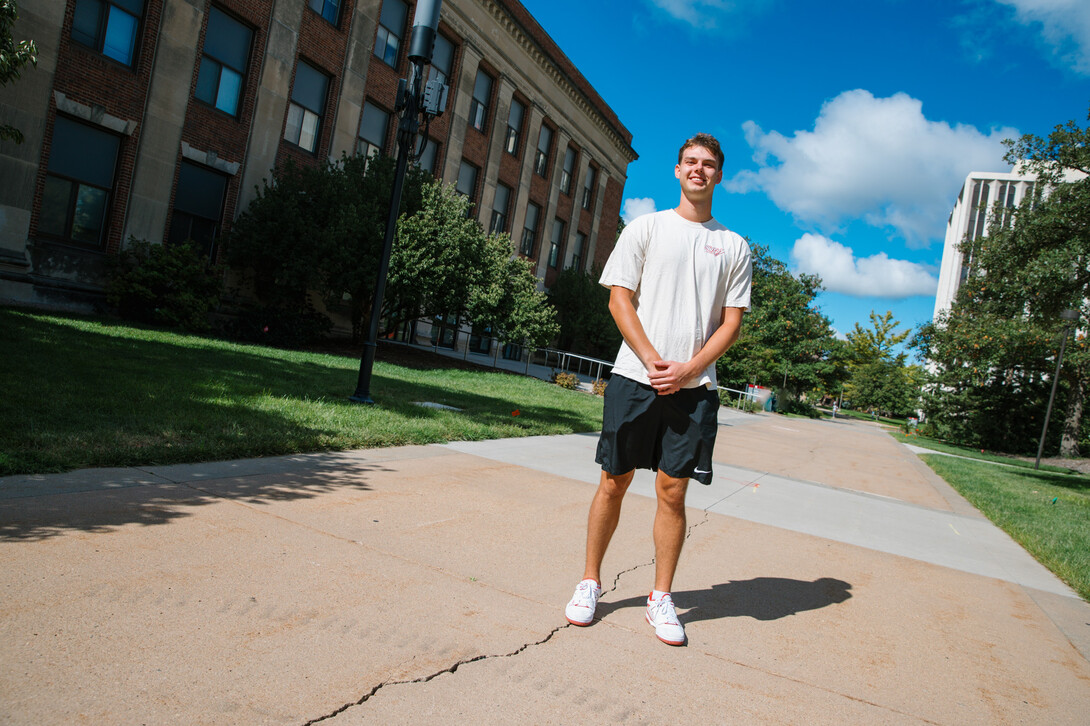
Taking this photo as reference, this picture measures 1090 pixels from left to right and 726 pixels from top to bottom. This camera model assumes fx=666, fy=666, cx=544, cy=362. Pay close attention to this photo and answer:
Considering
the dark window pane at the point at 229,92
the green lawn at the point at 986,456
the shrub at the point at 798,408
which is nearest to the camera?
the dark window pane at the point at 229,92

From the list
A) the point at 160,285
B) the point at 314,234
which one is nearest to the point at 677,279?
the point at 314,234

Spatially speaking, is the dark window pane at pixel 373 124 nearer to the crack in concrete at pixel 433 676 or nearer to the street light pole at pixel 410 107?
the street light pole at pixel 410 107

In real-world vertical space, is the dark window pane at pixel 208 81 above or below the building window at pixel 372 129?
below

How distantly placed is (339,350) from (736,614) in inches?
574

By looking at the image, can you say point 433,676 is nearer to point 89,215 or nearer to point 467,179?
point 89,215

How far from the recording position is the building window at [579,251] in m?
32.3

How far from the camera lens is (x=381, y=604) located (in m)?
2.76

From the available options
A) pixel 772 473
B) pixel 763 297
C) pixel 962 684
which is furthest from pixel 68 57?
pixel 763 297

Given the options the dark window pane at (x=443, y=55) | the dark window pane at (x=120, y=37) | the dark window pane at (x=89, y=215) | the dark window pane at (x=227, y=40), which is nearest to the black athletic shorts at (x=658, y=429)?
the dark window pane at (x=89, y=215)

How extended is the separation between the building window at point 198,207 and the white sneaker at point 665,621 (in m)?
14.5

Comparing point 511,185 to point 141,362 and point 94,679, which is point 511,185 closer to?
point 141,362

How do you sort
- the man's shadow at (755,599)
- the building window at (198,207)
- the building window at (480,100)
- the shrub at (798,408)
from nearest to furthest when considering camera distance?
the man's shadow at (755,599), the building window at (198,207), the building window at (480,100), the shrub at (798,408)

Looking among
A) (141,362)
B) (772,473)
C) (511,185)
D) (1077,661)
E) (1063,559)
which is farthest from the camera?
(511,185)

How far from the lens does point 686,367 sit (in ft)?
9.34
